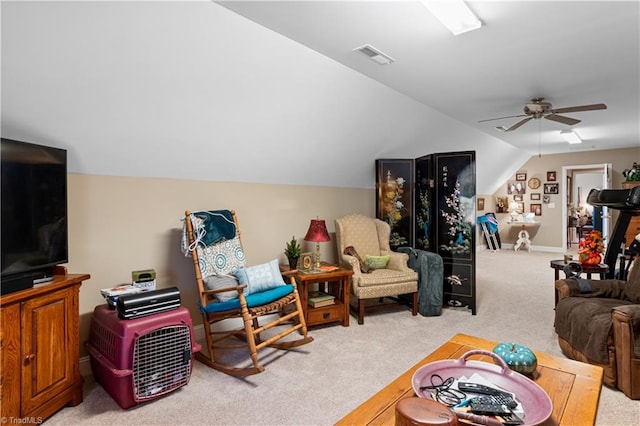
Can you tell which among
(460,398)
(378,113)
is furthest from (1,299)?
(378,113)

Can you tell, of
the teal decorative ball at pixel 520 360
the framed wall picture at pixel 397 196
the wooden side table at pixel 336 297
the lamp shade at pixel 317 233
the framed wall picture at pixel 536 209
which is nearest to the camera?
the teal decorative ball at pixel 520 360

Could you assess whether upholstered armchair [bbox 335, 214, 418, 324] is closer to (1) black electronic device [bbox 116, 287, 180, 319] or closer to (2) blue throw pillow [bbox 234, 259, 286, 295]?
(2) blue throw pillow [bbox 234, 259, 286, 295]

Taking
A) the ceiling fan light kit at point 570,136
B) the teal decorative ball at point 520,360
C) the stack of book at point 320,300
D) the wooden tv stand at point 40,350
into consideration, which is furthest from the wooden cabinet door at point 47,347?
the ceiling fan light kit at point 570,136

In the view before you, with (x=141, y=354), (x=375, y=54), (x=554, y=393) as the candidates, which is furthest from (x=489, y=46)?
(x=141, y=354)

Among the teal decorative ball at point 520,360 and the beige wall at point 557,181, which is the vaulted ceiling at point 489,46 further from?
the beige wall at point 557,181

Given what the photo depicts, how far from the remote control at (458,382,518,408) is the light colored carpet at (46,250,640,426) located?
0.96 m

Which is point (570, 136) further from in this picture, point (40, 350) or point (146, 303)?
point (40, 350)

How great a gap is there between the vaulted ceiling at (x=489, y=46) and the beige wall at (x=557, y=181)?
4.14m

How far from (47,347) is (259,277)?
144cm

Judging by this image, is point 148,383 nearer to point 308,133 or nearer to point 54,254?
point 54,254

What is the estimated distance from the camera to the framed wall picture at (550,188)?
861cm

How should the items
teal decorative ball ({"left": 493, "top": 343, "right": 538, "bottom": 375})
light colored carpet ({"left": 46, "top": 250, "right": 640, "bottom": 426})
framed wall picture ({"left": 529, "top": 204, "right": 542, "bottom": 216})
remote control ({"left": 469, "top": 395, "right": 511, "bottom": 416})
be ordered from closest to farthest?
remote control ({"left": 469, "top": 395, "right": 511, "bottom": 416}), teal decorative ball ({"left": 493, "top": 343, "right": 538, "bottom": 375}), light colored carpet ({"left": 46, "top": 250, "right": 640, "bottom": 426}), framed wall picture ({"left": 529, "top": 204, "right": 542, "bottom": 216})

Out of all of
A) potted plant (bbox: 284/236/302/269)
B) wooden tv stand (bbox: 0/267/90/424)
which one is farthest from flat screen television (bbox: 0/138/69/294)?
potted plant (bbox: 284/236/302/269)

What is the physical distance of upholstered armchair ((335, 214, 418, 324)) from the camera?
3.69 m
